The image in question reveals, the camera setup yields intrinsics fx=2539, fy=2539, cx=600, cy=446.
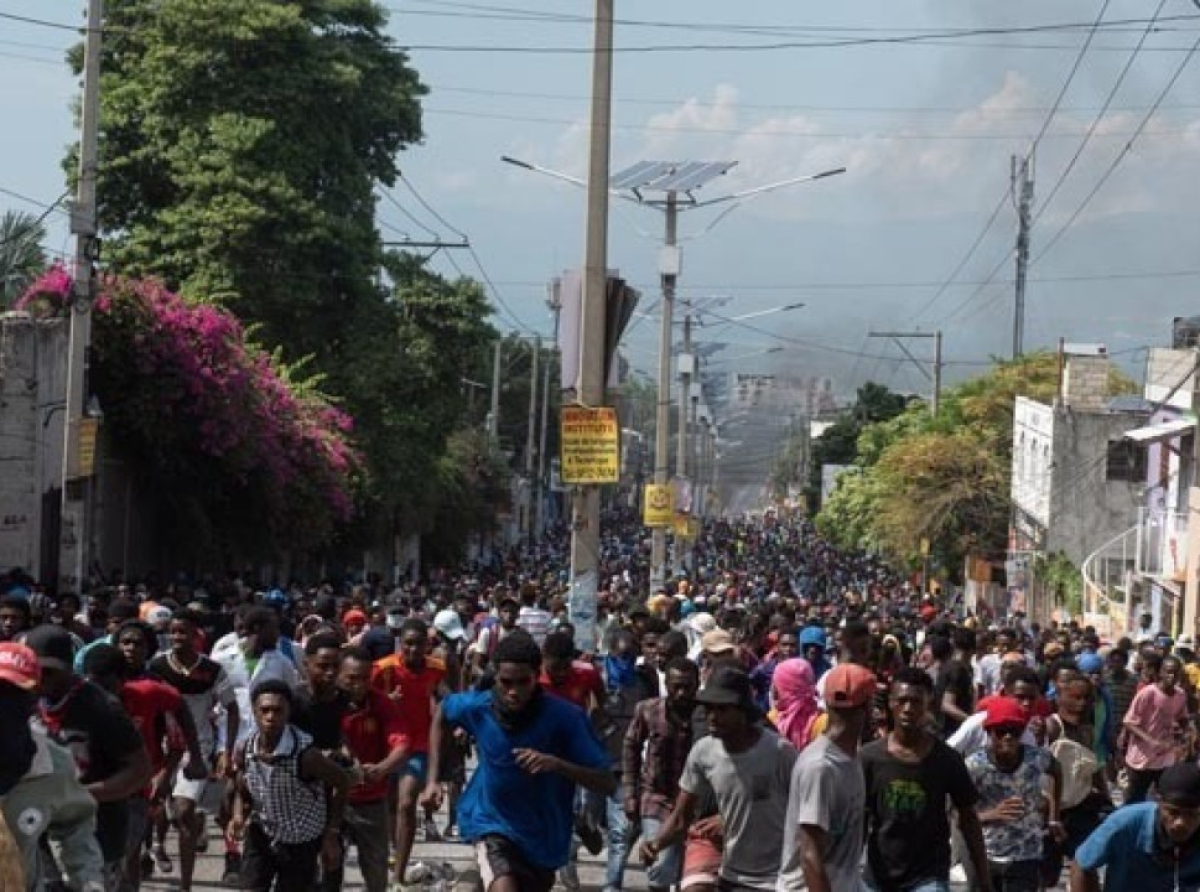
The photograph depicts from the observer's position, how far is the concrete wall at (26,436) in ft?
101

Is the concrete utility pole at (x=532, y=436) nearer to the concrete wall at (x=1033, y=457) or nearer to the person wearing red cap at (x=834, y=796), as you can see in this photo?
the concrete wall at (x=1033, y=457)

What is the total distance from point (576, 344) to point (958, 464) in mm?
44994

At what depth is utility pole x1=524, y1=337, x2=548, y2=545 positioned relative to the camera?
82.0 m

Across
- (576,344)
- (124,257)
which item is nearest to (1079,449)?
(124,257)

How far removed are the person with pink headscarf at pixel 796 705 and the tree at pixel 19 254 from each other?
2998 centimetres

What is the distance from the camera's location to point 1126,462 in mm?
53719

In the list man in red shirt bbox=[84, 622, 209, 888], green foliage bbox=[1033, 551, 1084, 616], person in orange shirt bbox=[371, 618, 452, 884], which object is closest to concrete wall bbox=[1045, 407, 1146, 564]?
green foliage bbox=[1033, 551, 1084, 616]

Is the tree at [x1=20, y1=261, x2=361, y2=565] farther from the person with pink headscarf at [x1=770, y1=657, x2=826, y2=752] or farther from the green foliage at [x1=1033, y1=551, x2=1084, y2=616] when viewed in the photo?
the person with pink headscarf at [x1=770, y1=657, x2=826, y2=752]

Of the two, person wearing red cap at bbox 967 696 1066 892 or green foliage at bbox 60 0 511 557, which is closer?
person wearing red cap at bbox 967 696 1066 892

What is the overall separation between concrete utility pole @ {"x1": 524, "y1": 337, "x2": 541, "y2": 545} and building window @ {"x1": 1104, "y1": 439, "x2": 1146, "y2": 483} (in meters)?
28.9

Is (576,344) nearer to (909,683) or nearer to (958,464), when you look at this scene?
(909,683)

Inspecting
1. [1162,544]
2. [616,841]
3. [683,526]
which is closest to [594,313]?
[616,841]

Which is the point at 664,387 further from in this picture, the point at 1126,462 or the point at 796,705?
the point at 796,705

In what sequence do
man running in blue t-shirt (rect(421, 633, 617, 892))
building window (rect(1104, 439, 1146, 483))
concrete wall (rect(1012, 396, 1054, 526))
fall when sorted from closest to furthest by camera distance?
man running in blue t-shirt (rect(421, 633, 617, 892))
building window (rect(1104, 439, 1146, 483))
concrete wall (rect(1012, 396, 1054, 526))
